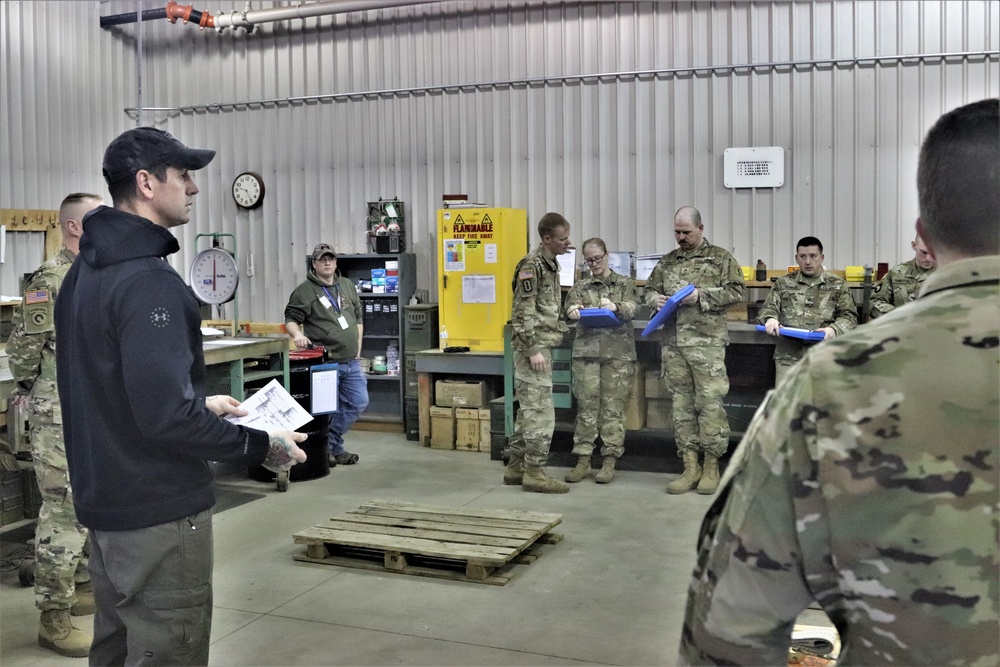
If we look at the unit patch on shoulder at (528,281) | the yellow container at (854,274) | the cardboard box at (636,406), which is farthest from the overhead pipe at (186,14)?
the yellow container at (854,274)

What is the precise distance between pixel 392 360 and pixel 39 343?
5.65 m

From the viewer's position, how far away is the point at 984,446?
1255 millimetres

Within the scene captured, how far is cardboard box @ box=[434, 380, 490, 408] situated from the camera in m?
8.55

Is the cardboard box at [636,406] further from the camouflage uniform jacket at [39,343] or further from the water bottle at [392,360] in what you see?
the camouflage uniform jacket at [39,343]

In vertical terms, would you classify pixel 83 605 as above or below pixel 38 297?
below

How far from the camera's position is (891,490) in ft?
4.17

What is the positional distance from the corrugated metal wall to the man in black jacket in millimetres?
6797

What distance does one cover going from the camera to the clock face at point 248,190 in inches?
407

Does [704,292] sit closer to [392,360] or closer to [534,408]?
→ [534,408]

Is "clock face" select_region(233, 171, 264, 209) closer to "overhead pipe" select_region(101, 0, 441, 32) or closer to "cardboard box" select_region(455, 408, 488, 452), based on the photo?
"overhead pipe" select_region(101, 0, 441, 32)

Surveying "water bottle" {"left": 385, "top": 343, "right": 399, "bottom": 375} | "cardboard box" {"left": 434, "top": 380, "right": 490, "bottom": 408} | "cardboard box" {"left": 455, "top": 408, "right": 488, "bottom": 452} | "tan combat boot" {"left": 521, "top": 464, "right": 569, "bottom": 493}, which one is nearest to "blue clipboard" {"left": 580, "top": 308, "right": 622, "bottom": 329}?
"tan combat boot" {"left": 521, "top": 464, "right": 569, "bottom": 493}

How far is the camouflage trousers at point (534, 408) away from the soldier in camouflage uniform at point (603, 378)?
0.50 meters

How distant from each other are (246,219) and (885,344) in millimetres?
9948

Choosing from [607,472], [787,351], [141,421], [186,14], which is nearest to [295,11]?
[186,14]
